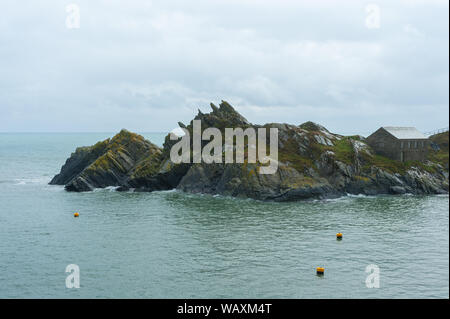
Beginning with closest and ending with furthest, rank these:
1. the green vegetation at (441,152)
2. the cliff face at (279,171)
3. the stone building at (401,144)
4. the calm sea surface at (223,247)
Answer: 1. the calm sea surface at (223,247)
2. the cliff face at (279,171)
3. the stone building at (401,144)
4. the green vegetation at (441,152)

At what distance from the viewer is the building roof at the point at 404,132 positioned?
11062 cm

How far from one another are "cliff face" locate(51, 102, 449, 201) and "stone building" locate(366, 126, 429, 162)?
3.02 metres

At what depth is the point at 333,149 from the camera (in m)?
108

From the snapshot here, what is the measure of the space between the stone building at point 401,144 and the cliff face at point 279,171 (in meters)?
3.02

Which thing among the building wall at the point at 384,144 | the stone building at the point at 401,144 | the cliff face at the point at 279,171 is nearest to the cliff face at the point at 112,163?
the cliff face at the point at 279,171

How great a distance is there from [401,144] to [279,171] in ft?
121

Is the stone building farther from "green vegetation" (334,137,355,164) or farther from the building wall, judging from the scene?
"green vegetation" (334,137,355,164)

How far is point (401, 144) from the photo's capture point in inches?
4286

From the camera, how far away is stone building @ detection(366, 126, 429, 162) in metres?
109

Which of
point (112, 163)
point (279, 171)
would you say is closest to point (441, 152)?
point (279, 171)

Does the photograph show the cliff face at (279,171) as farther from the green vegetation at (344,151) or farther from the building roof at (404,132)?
the building roof at (404,132)

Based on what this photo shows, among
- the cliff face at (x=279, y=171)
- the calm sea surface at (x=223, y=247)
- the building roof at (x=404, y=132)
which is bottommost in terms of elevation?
the calm sea surface at (x=223, y=247)

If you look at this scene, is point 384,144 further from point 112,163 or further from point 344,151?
point 112,163
